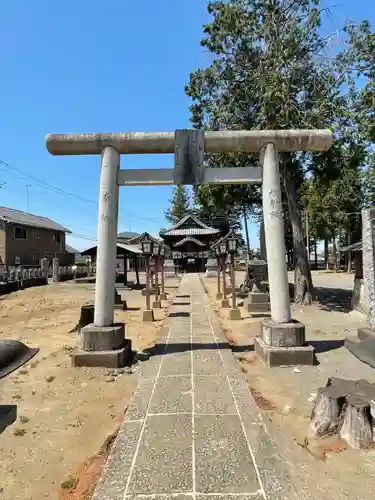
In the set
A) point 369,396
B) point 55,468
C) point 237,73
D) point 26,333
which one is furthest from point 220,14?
point 55,468

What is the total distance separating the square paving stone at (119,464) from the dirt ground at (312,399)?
4.81 ft

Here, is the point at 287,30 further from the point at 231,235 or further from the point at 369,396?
the point at 369,396

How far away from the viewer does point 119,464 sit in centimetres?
348

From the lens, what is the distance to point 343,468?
11.5 feet

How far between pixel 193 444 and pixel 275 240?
14.2 ft

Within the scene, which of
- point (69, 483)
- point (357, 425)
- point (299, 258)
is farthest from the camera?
point (299, 258)

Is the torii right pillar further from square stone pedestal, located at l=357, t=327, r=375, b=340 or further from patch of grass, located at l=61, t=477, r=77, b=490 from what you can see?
patch of grass, located at l=61, t=477, r=77, b=490

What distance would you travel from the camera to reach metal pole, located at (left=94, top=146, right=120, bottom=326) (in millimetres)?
7195

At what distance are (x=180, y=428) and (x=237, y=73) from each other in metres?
13.7

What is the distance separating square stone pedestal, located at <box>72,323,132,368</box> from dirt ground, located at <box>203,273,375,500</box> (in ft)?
7.30

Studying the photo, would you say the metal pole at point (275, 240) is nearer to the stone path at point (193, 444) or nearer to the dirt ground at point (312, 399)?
the dirt ground at point (312, 399)

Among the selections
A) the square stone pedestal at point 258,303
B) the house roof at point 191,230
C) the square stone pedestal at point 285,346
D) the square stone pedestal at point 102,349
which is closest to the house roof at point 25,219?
the house roof at point 191,230

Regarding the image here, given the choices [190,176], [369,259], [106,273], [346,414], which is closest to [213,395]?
[346,414]

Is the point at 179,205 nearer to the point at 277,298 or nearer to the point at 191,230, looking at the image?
the point at 191,230
